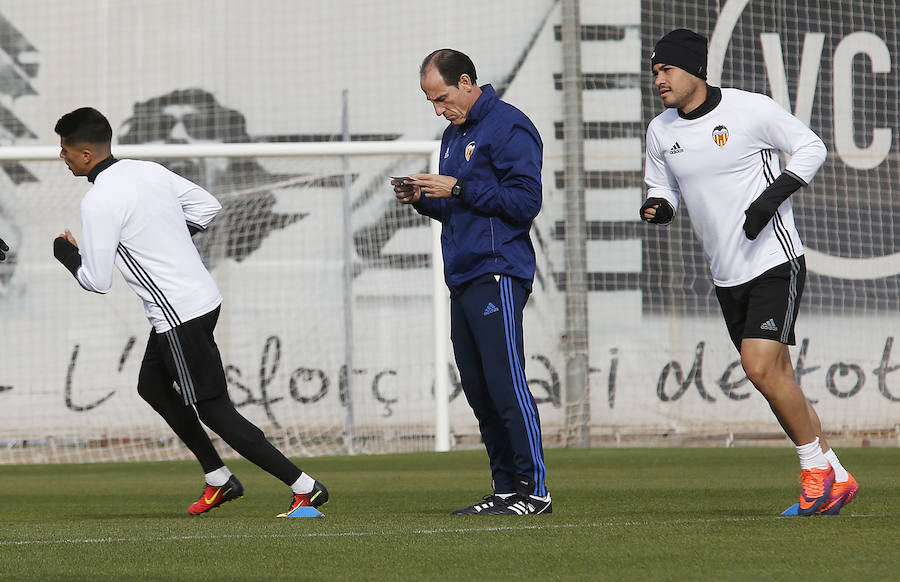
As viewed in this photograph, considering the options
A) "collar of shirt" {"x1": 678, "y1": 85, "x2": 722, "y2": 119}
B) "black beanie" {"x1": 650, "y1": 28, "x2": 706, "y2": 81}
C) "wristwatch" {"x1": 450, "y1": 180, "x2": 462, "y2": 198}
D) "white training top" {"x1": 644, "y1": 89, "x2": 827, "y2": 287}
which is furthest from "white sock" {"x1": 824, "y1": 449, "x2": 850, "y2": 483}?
"wristwatch" {"x1": 450, "y1": 180, "x2": 462, "y2": 198}

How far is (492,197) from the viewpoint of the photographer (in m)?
4.85

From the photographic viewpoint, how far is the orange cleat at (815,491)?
4.68 m

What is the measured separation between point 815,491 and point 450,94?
215 centimetres

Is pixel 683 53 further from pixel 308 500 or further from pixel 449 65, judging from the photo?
pixel 308 500

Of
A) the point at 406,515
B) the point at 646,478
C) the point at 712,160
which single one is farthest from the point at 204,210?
the point at 646,478

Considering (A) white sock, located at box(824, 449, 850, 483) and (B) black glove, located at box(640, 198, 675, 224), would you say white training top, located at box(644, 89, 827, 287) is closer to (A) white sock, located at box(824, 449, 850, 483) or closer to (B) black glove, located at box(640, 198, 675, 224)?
(B) black glove, located at box(640, 198, 675, 224)

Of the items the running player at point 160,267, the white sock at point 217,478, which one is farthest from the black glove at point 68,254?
the white sock at point 217,478

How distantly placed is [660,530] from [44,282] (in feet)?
34.3

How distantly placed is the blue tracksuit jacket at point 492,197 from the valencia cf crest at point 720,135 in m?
0.72

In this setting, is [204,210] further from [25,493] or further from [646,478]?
[646,478]

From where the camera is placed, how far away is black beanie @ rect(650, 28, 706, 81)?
4.91 metres

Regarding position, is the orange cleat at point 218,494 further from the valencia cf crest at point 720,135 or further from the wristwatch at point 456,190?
the valencia cf crest at point 720,135

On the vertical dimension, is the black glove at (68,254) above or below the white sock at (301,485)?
above

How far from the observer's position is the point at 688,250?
13.0m
